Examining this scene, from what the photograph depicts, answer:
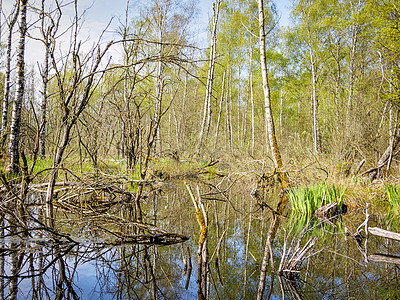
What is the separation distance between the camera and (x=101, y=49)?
14.3 feet

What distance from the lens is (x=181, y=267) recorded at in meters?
2.90

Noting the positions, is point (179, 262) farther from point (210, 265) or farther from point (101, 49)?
point (101, 49)

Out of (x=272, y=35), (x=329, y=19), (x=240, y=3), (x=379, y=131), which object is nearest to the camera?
(x=379, y=131)

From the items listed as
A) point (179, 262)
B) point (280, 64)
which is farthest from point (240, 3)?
point (179, 262)

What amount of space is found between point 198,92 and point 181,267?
2501 cm

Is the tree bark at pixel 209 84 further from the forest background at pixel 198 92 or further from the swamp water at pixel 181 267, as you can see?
the swamp water at pixel 181 267

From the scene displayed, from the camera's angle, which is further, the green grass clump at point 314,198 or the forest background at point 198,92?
the green grass clump at point 314,198

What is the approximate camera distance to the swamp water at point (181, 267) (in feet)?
7.87

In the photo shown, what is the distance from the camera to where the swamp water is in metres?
2.40

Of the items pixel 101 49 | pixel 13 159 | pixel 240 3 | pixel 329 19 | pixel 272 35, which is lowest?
pixel 13 159

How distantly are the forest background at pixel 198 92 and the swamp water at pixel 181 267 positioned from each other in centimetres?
131

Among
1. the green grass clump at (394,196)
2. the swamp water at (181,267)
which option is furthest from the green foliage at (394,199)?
the swamp water at (181,267)

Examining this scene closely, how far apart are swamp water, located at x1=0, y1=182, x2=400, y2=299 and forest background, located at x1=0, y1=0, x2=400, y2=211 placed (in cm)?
131

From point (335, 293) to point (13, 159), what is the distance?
24.3ft
